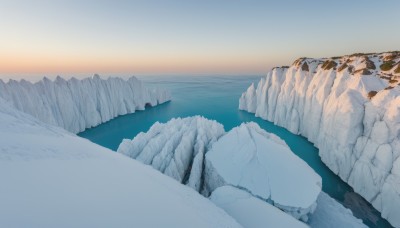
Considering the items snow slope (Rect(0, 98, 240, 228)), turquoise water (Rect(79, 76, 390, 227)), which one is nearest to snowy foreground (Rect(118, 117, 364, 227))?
turquoise water (Rect(79, 76, 390, 227))

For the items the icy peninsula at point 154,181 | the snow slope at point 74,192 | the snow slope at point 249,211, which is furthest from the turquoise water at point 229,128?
the snow slope at point 74,192

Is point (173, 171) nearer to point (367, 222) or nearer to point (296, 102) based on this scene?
point (367, 222)

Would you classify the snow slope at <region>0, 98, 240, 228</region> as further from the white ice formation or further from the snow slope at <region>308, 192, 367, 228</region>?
the snow slope at <region>308, 192, 367, 228</region>

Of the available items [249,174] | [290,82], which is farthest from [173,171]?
[290,82]

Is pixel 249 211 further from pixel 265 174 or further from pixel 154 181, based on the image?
pixel 154 181

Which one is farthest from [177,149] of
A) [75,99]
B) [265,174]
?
[75,99]

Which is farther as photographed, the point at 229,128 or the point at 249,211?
the point at 229,128

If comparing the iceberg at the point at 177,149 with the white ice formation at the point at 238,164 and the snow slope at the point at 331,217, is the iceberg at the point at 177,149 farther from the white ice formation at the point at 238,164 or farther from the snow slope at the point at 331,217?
the snow slope at the point at 331,217
